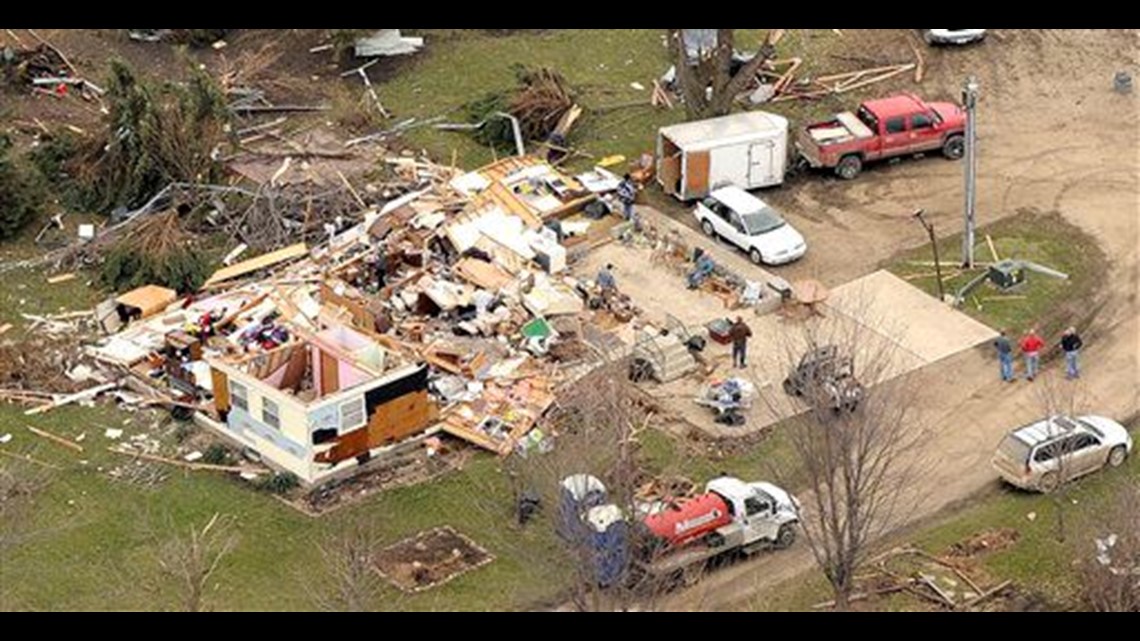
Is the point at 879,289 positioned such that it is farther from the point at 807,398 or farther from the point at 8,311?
the point at 8,311

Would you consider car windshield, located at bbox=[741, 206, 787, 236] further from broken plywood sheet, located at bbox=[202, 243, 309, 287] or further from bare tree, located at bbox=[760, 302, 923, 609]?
broken plywood sheet, located at bbox=[202, 243, 309, 287]

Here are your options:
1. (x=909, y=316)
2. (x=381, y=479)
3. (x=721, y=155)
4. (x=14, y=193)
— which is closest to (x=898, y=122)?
(x=721, y=155)

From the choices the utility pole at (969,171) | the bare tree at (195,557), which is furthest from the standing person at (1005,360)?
the bare tree at (195,557)

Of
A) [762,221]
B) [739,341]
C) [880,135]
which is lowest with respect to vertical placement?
[739,341]

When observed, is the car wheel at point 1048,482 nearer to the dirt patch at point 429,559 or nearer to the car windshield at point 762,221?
the dirt patch at point 429,559

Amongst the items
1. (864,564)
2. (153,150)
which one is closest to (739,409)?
(864,564)

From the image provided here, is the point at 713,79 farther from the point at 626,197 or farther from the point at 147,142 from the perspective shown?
the point at 147,142

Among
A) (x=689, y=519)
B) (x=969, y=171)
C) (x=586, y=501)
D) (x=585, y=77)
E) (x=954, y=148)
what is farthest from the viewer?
(x=585, y=77)
